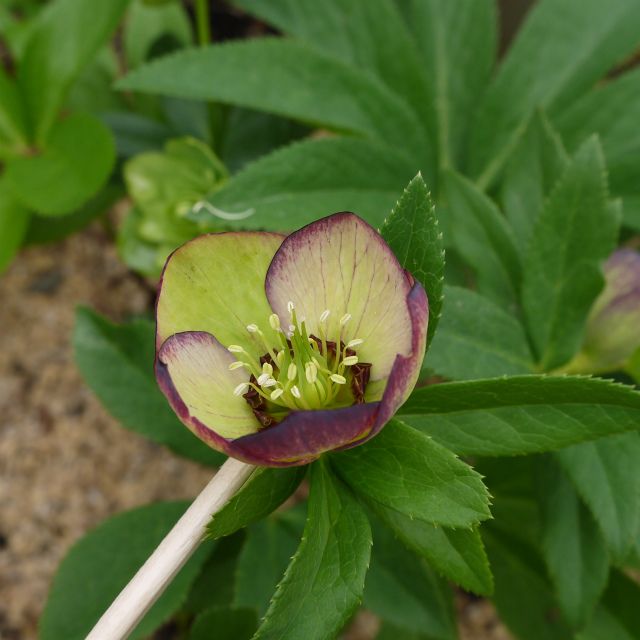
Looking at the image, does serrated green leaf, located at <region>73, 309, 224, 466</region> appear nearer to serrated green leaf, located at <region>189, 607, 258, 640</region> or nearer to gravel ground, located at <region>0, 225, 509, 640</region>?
serrated green leaf, located at <region>189, 607, 258, 640</region>

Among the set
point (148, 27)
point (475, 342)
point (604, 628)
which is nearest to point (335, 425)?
point (475, 342)

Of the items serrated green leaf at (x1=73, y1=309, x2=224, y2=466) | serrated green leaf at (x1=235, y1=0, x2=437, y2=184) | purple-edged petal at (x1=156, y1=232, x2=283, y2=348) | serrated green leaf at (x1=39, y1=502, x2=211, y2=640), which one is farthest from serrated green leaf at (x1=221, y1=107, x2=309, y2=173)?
purple-edged petal at (x1=156, y1=232, x2=283, y2=348)

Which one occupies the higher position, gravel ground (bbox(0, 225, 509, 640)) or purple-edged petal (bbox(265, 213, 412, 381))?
purple-edged petal (bbox(265, 213, 412, 381))

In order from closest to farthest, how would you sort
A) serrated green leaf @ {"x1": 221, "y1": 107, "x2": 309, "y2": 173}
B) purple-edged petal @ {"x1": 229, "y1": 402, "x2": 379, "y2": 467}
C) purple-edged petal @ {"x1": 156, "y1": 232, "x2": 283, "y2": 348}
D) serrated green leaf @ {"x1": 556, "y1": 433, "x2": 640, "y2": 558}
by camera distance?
purple-edged petal @ {"x1": 229, "y1": 402, "x2": 379, "y2": 467}
purple-edged petal @ {"x1": 156, "y1": 232, "x2": 283, "y2": 348}
serrated green leaf @ {"x1": 556, "y1": 433, "x2": 640, "y2": 558}
serrated green leaf @ {"x1": 221, "y1": 107, "x2": 309, "y2": 173}

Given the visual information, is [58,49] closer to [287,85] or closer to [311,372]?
[287,85]

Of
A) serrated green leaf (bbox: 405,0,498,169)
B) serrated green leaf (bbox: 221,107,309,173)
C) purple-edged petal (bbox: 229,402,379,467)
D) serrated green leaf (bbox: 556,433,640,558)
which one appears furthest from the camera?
serrated green leaf (bbox: 221,107,309,173)

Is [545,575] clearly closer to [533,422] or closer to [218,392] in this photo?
[533,422]
